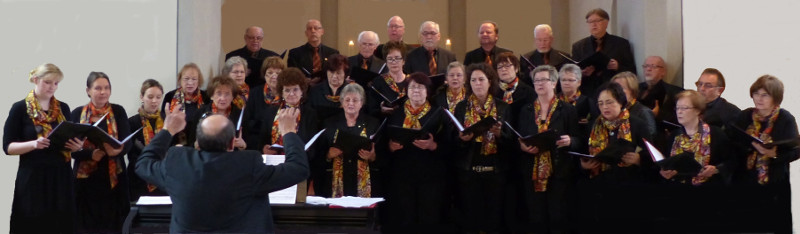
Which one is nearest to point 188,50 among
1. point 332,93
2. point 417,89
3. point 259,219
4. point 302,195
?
point 332,93

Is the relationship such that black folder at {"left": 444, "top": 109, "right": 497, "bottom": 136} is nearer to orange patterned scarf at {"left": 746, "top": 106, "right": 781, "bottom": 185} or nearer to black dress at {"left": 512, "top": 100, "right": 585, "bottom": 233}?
black dress at {"left": 512, "top": 100, "right": 585, "bottom": 233}

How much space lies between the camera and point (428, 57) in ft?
21.5

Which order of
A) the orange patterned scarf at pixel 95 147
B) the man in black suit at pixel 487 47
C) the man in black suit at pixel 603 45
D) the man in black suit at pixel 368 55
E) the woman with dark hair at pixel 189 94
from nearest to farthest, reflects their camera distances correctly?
the orange patterned scarf at pixel 95 147 → the woman with dark hair at pixel 189 94 → the man in black suit at pixel 368 55 → the man in black suit at pixel 487 47 → the man in black suit at pixel 603 45

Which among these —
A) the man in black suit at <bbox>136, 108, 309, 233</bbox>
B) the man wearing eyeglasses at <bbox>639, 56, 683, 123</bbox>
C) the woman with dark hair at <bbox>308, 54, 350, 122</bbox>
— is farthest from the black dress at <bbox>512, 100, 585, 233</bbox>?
the man in black suit at <bbox>136, 108, 309, 233</bbox>

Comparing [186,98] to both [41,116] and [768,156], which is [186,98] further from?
[768,156]

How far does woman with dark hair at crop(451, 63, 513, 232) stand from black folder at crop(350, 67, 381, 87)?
0.65m

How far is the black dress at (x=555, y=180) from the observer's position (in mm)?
5332

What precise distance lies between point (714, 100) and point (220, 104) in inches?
114

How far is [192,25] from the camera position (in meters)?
6.95

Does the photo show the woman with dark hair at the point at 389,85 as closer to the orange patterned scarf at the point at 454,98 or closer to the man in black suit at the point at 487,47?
the orange patterned scarf at the point at 454,98

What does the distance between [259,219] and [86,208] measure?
7.40 feet

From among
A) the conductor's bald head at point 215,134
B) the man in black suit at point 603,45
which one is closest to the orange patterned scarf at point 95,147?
the conductor's bald head at point 215,134

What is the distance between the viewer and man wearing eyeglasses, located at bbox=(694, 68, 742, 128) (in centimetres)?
550

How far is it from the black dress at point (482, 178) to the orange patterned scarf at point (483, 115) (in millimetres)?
23
